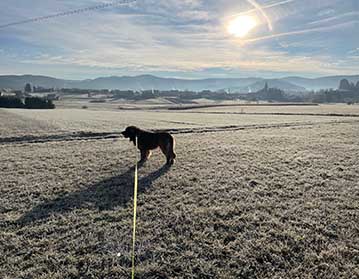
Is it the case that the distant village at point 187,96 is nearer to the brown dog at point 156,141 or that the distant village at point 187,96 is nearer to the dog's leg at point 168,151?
the brown dog at point 156,141

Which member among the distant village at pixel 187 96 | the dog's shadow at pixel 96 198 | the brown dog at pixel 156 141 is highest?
the distant village at pixel 187 96

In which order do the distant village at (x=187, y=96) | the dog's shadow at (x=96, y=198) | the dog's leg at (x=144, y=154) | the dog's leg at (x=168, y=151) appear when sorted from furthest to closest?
the distant village at (x=187, y=96), the dog's leg at (x=144, y=154), the dog's leg at (x=168, y=151), the dog's shadow at (x=96, y=198)

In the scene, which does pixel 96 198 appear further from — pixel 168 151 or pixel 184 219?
pixel 168 151

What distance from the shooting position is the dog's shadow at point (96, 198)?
5.27 m

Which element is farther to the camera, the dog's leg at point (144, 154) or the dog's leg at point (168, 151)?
the dog's leg at point (144, 154)

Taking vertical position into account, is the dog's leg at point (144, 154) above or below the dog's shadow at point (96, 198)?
above

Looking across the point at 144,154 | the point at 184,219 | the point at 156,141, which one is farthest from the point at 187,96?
the point at 184,219

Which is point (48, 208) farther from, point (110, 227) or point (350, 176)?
point (350, 176)

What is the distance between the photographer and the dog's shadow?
5270mm

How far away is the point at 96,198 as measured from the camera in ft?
19.6

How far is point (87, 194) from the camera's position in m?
6.22

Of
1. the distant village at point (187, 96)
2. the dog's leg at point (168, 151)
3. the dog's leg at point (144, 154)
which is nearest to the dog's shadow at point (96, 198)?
the dog's leg at point (168, 151)

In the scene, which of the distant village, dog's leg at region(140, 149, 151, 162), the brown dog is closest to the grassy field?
dog's leg at region(140, 149, 151, 162)

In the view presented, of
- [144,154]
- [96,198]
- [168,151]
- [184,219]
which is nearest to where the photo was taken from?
[184,219]
